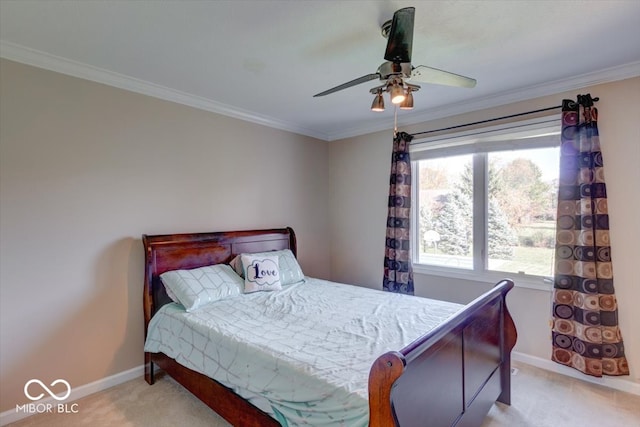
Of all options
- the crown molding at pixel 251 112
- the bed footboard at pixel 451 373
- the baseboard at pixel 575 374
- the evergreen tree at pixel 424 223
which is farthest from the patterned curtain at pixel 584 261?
the evergreen tree at pixel 424 223

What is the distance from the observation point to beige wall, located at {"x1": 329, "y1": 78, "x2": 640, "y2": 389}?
242 centimetres

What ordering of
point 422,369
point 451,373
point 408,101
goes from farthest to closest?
point 408,101 < point 451,373 < point 422,369

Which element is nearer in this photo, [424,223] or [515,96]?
[515,96]

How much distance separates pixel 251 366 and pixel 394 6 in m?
2.12

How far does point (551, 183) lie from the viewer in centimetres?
281

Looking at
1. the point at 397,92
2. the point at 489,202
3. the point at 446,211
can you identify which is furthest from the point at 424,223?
the point at 397,92

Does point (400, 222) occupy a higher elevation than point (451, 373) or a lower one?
higher

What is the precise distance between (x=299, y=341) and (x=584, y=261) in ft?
7.76

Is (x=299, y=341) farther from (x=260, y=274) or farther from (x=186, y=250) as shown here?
(x=186, y=250)

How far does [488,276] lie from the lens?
3143 mm

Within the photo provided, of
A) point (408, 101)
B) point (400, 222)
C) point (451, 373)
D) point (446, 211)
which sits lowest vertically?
point (451, 373)

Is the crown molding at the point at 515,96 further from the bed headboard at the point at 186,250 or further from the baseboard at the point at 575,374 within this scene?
the baseboard at the point at 575,374

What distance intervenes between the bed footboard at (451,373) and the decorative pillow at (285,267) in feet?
6.08

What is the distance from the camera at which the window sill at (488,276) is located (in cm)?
283
